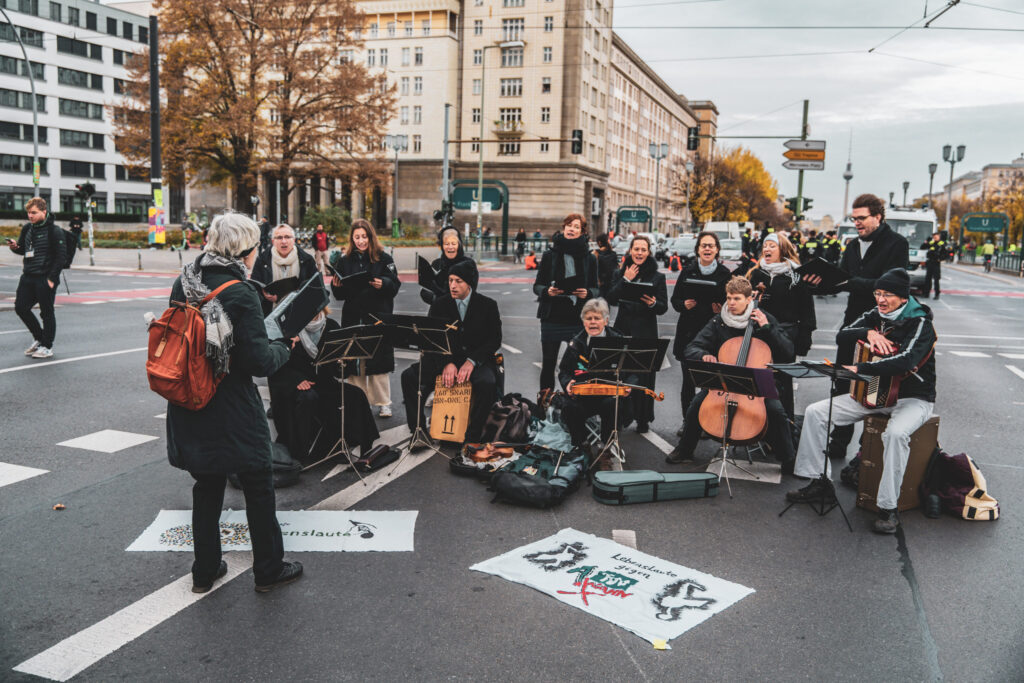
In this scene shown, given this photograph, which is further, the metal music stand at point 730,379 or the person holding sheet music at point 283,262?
the person holding sheet music at point 283,262

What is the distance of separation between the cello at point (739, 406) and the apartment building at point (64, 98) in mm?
77138

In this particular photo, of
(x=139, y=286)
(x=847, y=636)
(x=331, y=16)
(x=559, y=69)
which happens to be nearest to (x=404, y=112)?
(x=559, y=69)

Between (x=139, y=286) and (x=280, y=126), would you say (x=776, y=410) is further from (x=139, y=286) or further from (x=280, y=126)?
(x=280, y=126)

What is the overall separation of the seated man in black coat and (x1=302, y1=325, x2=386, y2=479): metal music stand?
75 cm

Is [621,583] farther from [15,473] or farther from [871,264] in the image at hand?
[15,473]

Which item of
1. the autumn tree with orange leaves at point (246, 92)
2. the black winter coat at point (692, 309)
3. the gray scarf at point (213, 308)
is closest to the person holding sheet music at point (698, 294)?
the black winter coat at point (692, 309)

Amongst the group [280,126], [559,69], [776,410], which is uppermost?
[559,69]

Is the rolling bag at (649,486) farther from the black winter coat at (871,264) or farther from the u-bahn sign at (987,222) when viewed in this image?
the u-bahn sign at (987,222)

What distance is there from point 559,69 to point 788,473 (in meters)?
68.4

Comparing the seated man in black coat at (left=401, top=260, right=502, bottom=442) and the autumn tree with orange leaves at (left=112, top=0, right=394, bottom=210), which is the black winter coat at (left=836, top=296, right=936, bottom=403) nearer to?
the seated man in black coat at (left=401, top=260, right=502, bottom=442)

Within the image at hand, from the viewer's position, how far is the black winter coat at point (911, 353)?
5645mm

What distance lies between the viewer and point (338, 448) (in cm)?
693

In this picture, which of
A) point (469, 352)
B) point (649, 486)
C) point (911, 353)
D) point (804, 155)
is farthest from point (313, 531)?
point (804, 155)

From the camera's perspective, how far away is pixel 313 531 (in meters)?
5.25
